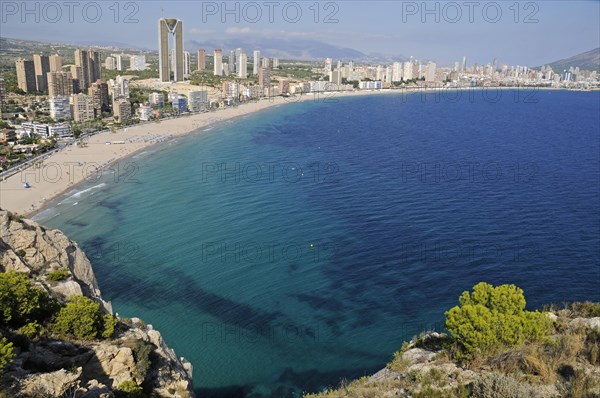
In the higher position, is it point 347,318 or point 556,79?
point 556,79

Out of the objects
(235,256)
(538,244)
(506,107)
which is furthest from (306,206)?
(506,107)

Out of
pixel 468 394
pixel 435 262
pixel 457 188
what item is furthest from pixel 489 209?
pixel 468 394

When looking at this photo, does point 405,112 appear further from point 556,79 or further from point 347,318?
point 556,79

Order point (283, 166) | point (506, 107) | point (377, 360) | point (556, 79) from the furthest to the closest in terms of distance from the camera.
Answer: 1. point (556, 79)
2. point (506, 107)
3. point (283, 166)
4. point (377, 360)

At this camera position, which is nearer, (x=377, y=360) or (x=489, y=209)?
(x=377, y=360)

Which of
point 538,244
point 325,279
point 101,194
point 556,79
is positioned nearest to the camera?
point 325,279

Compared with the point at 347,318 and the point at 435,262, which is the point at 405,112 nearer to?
the point at 435,262

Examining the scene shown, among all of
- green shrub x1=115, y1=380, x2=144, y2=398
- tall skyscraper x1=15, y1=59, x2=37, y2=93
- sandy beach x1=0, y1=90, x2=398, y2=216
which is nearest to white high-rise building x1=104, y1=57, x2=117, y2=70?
tall skyscraper x1=15, y1=59, x2=37, y2=93

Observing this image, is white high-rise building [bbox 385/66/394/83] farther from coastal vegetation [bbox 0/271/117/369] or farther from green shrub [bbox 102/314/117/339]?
coastal vegetation [bbox 0/271/117/369]

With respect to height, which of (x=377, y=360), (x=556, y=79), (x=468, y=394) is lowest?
(x=377, y=360)
